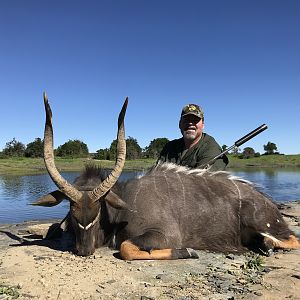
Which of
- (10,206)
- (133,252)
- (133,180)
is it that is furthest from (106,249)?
(10,206)

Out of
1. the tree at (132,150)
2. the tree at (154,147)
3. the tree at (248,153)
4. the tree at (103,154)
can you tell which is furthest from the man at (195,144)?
the tree at (248,153)

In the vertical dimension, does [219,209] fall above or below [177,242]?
above

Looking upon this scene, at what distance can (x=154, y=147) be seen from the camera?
281ft

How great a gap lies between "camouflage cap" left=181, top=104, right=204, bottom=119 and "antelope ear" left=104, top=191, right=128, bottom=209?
3.02 metres

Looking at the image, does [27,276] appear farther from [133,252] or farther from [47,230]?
[47,230]

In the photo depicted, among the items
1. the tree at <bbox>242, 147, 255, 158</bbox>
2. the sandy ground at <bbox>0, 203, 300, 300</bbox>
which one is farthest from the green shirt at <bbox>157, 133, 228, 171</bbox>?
the tree at <bbox>242, 147, 255, 158</bbox>

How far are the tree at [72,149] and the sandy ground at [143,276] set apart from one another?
6876cm

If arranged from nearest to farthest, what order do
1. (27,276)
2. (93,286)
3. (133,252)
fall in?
(93,286) → (27,276) → (133,252)

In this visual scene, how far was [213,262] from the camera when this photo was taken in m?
5.83

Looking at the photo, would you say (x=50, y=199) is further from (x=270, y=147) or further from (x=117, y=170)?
(x=270, y=147)

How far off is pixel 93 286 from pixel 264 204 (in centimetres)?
356

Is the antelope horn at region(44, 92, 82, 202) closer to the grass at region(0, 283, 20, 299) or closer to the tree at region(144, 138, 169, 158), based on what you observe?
the grass at region(0, 283, 20, 299)

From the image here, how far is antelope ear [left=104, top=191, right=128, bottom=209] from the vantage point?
6.11 metres

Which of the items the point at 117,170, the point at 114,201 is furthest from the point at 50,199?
the point at 117,170
